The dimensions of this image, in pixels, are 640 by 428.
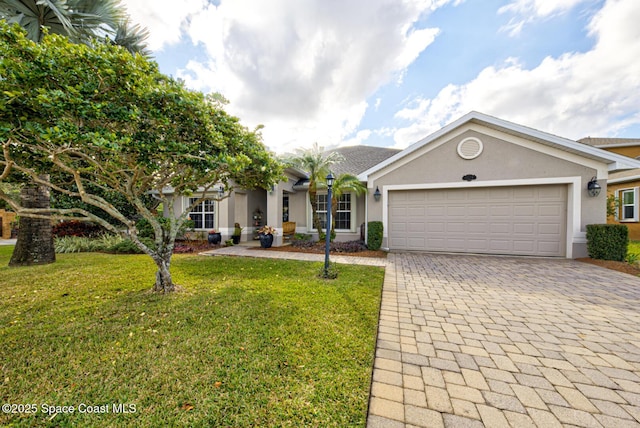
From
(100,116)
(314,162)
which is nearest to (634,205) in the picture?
(314,162)

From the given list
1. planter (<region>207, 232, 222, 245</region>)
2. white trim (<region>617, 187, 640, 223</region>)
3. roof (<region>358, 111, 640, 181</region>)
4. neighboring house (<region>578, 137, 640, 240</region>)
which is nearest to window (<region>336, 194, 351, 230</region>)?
roof (<region>358, 111, 640, 181</region>)

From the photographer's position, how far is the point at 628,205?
1225 centimetres

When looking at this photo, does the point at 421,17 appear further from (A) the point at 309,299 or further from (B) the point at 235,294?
(B) the point at 235,294

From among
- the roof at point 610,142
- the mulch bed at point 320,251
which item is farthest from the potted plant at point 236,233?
the roof at point 610,142

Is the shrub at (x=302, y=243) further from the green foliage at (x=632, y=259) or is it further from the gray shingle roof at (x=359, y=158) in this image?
the green foliage at (x=632, y=259)

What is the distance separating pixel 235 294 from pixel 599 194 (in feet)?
35.4

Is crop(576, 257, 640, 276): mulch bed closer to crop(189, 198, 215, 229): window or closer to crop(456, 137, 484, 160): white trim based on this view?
crop(456, 137, 484, 160): white trim

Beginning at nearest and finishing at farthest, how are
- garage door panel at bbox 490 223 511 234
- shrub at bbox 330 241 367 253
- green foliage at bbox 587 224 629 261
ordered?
green foliage at bbox 587 224 629 261
garage door panel at bbox 490 223 511 234
shrub at bbox 330 241 367 253

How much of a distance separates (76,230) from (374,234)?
1460cm

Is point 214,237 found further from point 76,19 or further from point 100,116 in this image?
point 100,116

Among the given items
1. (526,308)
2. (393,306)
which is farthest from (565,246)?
(393,306)

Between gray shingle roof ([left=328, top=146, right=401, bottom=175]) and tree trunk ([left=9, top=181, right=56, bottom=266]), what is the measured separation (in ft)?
32.5

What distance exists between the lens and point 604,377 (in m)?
2.21

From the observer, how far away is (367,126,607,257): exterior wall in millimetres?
7191
